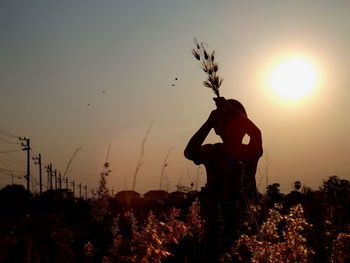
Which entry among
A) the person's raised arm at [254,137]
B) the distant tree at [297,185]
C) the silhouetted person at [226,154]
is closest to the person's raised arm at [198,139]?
the silhouetted person at [226,154]

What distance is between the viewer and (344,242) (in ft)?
10.2

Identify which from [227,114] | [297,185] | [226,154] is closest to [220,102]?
[227,114]

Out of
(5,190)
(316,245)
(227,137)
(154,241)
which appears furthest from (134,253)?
(5,190)

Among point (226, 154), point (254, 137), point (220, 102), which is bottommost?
point (226, 154)

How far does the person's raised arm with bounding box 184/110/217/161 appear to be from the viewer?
6000mm

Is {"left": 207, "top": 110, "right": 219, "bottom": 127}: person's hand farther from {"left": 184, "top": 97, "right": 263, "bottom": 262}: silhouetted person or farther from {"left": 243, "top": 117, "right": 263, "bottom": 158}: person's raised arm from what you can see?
{"left": 243, "top": 117, "right": 263, "bottom": 158}: person's raised arm

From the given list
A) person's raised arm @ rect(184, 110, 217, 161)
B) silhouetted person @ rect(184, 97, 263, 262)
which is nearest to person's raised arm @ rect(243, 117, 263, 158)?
silhouetted person @ rect(184, 97, 263, 262)

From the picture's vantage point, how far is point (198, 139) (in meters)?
6.02

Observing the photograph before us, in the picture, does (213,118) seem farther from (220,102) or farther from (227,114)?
(220,102)

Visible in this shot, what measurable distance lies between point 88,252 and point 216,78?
227 centimetres

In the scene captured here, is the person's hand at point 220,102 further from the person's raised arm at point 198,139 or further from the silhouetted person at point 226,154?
the person's raised arm at point 198,139

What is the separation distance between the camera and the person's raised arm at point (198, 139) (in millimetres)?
6000

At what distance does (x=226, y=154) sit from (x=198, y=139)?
1.22 ft

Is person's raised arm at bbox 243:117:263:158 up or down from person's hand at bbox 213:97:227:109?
down
